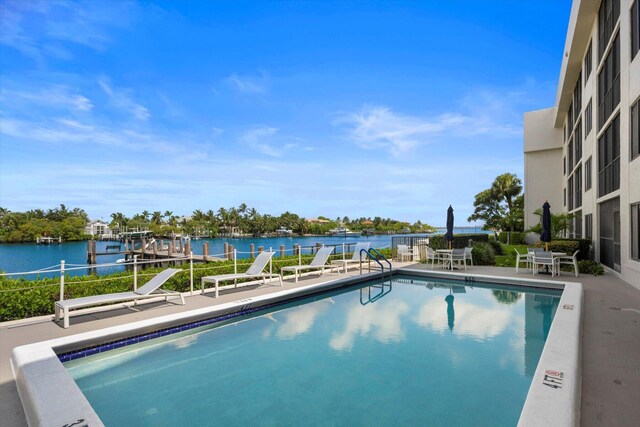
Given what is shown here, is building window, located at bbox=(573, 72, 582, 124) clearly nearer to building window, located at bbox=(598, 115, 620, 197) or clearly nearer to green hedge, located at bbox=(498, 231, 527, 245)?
building window, located at bbox=(598, 115, 620, 197)

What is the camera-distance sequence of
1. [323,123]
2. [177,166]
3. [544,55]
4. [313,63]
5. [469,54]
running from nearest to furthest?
[469,54], [313,63], [544,55], [323,123], [177,166]

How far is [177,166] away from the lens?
42.9m

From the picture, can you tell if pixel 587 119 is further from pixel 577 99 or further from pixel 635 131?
pixel 635 131

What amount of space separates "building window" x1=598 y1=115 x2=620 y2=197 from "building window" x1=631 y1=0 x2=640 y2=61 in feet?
6.78

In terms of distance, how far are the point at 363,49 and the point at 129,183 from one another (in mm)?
37244

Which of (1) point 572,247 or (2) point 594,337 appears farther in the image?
(1) point 572,247

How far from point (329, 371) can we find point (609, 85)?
1224 centimetres

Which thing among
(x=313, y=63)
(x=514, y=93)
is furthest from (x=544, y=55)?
(x=313, y=63)

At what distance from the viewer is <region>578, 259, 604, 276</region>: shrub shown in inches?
410

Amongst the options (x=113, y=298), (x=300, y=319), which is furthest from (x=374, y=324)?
(x=113, y=298)

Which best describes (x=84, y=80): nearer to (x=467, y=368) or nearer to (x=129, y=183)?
(x=467, y=368)

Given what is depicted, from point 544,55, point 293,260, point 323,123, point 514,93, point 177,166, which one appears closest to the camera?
point 293,260

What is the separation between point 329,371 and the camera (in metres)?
4.38

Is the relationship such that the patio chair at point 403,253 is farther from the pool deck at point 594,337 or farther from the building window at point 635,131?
the building window at point 635,131
